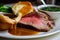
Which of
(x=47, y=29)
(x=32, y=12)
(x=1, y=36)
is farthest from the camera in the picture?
(x=32, y=12)

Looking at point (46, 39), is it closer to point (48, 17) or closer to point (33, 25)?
point (33, 25)

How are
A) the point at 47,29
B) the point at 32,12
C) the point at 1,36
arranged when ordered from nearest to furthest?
the point at 1,36
the point at 47,29
the point at 32,12

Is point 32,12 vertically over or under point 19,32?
over

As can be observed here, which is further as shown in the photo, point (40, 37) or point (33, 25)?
point (33, 25)

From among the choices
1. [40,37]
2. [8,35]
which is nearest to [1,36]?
[8,35]
